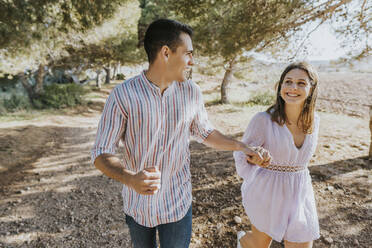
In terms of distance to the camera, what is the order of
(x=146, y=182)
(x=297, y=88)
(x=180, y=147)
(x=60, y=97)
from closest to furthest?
(x=146, y=182) → (x=180, y=147) → (x=297, y=88) → (x=60, y=97)

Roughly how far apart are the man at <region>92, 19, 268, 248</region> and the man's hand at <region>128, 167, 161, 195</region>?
0.79 ft

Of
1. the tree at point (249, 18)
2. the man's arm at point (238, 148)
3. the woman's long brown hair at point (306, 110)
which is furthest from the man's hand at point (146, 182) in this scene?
the tree at point (249, 18)

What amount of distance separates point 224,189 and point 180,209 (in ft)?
8.56

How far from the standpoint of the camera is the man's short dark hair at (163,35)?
1.38 meters

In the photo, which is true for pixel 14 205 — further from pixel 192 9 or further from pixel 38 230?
pixel 192 9

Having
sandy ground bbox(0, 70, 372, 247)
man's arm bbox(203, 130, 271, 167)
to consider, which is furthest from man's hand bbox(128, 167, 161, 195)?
sandy ground bbox(0, 70, 372, 247)

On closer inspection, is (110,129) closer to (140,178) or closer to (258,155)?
(140,178)

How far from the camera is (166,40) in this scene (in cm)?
138

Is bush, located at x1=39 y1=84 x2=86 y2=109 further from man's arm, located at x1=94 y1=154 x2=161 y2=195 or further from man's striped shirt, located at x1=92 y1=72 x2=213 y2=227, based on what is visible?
man's arm, located at x1=94 y1=154 x2=161 y2=195

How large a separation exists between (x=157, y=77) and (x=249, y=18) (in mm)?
3832

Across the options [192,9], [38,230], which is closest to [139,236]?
[38,230]

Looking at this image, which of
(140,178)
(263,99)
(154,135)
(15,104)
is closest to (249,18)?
(154,135)

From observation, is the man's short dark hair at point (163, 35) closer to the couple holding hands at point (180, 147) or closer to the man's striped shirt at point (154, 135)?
the couple holding hands at point (180, 147)

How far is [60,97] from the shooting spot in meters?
11.5
